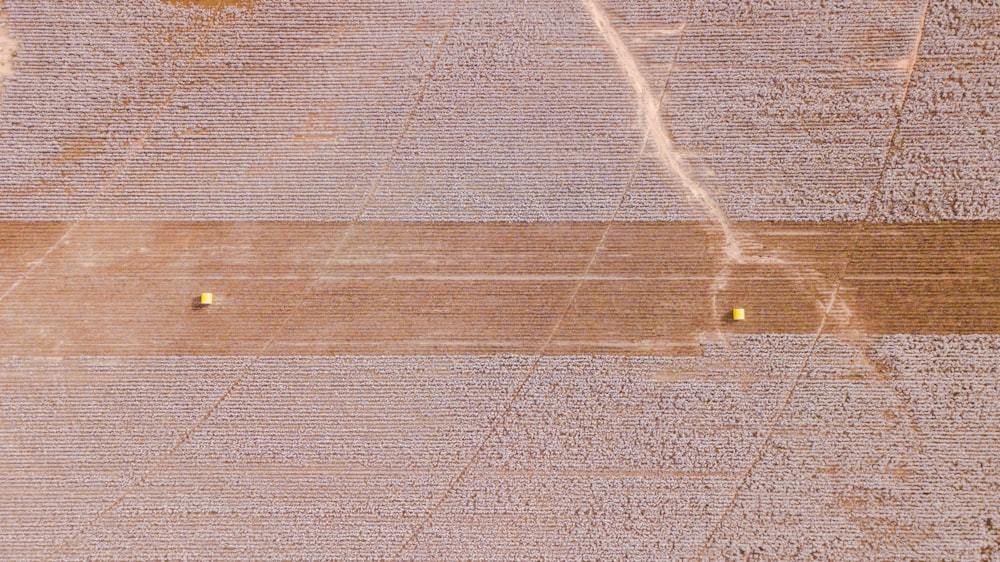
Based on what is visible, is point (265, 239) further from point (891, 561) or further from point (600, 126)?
point (891, 561)

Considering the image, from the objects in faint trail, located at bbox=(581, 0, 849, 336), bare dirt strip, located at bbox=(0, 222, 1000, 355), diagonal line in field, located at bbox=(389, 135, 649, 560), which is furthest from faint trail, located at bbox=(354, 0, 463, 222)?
diagonal line in field, located at bbox=(389, 135, 649, 560)

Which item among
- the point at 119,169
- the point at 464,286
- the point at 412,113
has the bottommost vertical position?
the point at 464,286

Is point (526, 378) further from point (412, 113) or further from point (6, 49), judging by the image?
point (6, 49)

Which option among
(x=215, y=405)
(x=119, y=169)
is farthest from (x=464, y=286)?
(x=119, y=169)

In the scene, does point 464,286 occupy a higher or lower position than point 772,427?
higher

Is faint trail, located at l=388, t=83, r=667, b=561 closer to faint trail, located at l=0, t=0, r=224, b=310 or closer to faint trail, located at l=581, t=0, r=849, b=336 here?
faint trail, located at l=581, t=0, r=849, b=336

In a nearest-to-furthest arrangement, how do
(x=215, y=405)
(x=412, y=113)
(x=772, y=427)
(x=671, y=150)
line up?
(x=772, y=427), (x=215, y=405), (x=671, y=150), (x=412, y=113)

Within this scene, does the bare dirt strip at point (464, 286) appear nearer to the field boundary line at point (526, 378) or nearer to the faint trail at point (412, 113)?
the field boundary line at point (526, 378)
